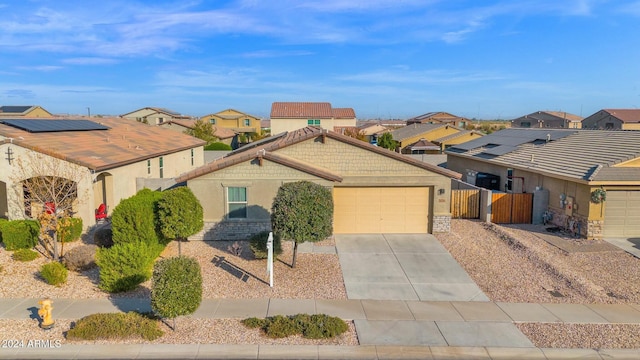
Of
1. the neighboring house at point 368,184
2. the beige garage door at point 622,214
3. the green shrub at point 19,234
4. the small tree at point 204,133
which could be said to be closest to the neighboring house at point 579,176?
the beige garage door at point 622,214

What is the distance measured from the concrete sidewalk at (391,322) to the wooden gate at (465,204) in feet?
32.3

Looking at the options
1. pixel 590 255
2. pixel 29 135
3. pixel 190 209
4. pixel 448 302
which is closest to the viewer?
pixel 448 302

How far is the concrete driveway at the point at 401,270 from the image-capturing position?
12250 millimetres

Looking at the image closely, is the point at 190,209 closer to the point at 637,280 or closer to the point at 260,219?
the point at 260,219

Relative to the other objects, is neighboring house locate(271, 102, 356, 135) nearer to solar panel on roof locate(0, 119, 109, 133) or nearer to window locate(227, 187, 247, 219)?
solar panel on roof locate(0, 119, 109, 133)

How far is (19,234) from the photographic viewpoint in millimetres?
15047

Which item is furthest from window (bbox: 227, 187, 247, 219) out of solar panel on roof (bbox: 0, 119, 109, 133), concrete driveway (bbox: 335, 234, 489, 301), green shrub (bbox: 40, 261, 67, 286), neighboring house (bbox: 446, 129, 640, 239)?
neighboring house (bbox: 446, 129, 640, 239)

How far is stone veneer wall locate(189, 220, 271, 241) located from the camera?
17031 mm

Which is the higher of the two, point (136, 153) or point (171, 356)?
point (136, 153)

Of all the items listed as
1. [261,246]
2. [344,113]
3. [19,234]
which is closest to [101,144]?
[19,234]

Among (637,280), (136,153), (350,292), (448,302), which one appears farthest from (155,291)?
(136,153)

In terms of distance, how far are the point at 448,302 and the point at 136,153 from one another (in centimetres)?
1786

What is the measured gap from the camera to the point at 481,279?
13.4 m

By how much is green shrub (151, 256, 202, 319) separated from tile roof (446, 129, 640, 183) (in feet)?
49.6
